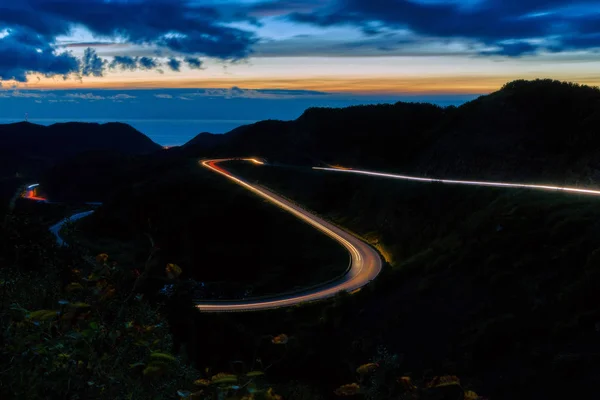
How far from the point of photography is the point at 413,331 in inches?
1109

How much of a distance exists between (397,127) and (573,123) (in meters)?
80.8

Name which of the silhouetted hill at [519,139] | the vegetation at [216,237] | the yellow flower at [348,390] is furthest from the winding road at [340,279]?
the yellow flower at [348,390]

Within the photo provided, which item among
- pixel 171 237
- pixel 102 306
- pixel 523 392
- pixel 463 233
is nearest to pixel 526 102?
pixel 463 233

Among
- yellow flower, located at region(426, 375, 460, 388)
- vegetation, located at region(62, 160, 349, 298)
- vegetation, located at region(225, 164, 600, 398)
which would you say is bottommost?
vegetation, located at region(62, 160, 349, 298)

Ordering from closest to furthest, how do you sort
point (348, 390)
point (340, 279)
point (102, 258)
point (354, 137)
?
point (348, 390), point (102, 258), point (340, 279), point (354, 137)

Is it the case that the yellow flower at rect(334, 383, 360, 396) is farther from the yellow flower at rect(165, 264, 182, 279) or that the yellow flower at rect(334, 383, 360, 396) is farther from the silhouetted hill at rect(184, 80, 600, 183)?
the silhouetted hill at rect(184, 80, 600, 183)

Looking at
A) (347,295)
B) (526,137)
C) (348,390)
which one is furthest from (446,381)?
(526,137)

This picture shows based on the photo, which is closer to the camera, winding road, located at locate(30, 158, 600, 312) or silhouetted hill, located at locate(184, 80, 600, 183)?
winding road, located at locate(30, 158, 600, 312)

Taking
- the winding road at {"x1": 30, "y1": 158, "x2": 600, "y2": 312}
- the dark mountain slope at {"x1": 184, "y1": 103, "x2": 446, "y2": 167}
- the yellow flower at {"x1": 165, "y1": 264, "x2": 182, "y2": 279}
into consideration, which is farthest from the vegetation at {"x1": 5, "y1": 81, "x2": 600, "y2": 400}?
the dark mountain slope at {"x1": 184, "y1": 103, "x2": 446, "y2": 167}

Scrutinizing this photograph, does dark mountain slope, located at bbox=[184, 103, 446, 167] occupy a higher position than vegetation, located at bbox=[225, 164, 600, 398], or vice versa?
dark mountain slope, located at bbox=[184, 103, 446, 167]

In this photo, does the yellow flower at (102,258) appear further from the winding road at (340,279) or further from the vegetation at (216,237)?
the vegetation at (216,237)

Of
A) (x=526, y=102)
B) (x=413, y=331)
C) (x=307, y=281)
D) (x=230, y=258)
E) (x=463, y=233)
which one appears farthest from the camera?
(x=526, y=102)

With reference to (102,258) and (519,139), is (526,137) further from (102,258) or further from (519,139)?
(102,258)

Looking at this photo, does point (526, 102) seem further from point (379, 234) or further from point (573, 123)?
point (379, 234)
